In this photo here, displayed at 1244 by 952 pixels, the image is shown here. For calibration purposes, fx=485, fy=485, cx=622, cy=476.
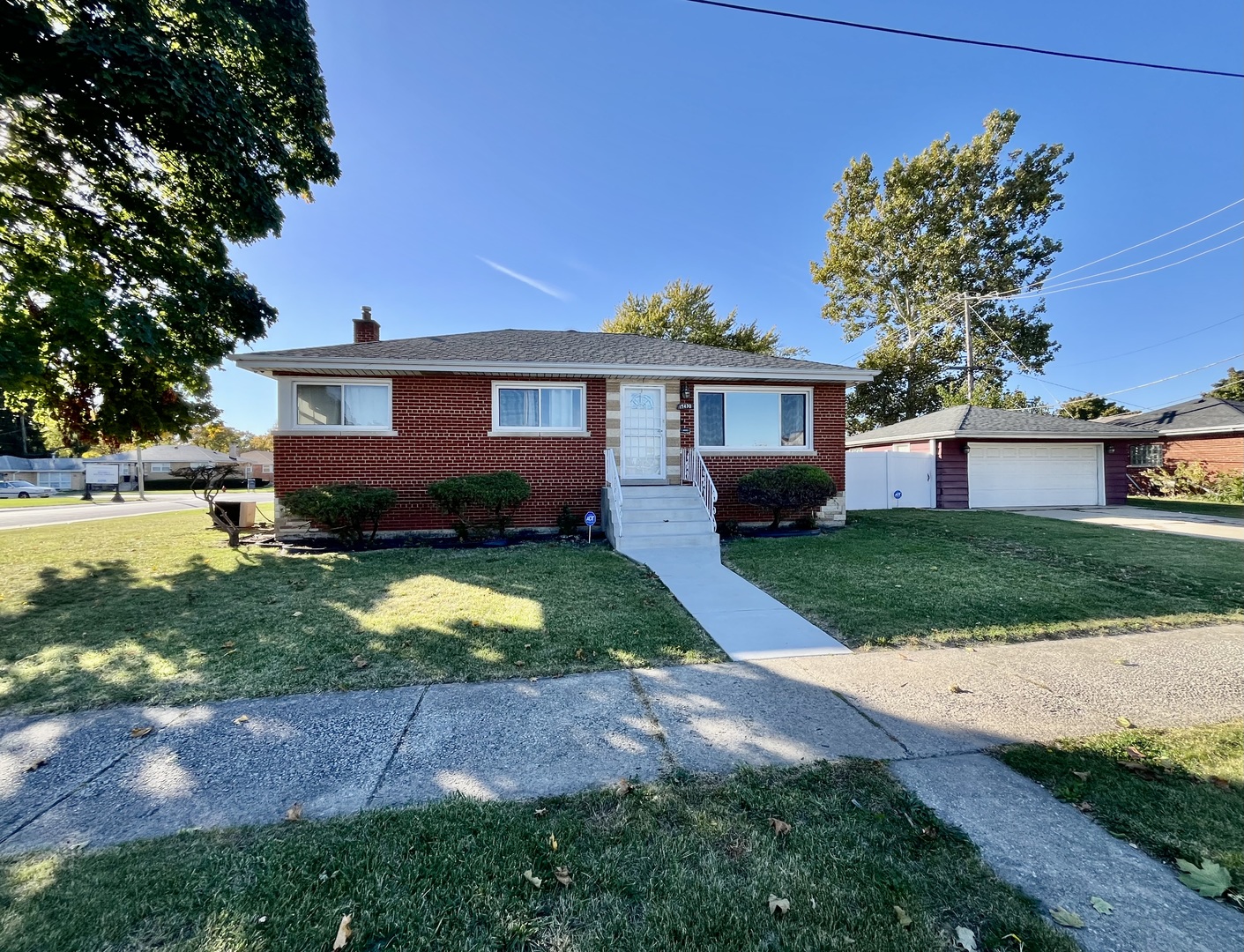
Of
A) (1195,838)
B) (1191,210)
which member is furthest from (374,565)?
(1191,210)

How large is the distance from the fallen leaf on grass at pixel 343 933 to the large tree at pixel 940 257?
30247 mm

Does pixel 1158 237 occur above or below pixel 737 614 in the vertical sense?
above

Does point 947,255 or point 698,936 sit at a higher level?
point 947,255

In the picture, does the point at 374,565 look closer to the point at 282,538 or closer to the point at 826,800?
the point at 282,538

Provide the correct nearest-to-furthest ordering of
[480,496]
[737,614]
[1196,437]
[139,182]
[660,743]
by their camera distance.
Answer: [660,743]
[737,614]
[139,182]
[480,496]
[1196,437]

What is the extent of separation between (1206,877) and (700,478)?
8.48 m

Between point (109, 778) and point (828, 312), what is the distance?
110 feet

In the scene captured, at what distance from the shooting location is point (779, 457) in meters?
11.0

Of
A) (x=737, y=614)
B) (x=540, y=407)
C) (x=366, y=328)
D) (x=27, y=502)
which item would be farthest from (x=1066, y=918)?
(x=27, y=502)

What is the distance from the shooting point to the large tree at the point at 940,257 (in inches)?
986

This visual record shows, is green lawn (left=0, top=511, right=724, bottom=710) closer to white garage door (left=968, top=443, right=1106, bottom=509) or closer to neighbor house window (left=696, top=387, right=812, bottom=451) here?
neighbor house window (left=696, top=387, right=812, bottom=451)

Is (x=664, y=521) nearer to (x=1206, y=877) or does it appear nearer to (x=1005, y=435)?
(x=1206, y=877)

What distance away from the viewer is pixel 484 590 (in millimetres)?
6090

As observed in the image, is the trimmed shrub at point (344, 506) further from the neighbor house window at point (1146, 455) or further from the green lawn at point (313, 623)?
the neighbor house window at point (1146, 455)
